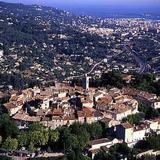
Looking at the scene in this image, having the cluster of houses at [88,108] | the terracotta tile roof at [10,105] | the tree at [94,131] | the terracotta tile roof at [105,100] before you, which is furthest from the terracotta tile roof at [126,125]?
the terracotta tile roof at [10,105]

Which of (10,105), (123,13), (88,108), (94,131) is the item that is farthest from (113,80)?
(123,13)

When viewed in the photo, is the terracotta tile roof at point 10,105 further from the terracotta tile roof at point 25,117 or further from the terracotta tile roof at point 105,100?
the terracotta tile roof at point 105,100

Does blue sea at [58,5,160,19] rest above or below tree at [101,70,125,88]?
below

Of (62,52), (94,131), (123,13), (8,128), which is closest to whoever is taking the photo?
(8,128)

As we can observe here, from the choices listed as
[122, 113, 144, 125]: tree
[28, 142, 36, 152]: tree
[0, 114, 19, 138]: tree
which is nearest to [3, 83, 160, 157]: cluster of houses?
[122, 113, 144, 125]: tree

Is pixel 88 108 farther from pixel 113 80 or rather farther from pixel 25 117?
pixel 113 80

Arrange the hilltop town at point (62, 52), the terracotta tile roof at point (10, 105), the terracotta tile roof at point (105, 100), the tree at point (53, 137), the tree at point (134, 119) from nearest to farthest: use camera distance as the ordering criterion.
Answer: the tree at point (53, 137) → the tree at point (134, 119) → the terracotta tile roof at point (10, 105) → the terracotta tile roof at point (105, 100) → the hilltop town at point (62, 52)

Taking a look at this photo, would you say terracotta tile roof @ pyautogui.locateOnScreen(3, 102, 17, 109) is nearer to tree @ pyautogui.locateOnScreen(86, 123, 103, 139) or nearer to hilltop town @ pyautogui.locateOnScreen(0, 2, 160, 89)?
tree @ pyautogui.locateOnScreen(86, 123, 103, 139)

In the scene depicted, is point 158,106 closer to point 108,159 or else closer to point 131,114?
point 131,114
